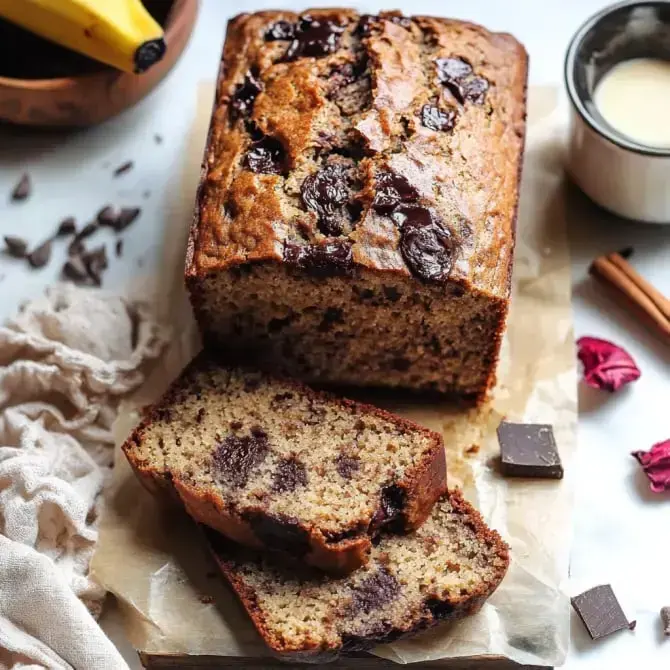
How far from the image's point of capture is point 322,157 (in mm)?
3529

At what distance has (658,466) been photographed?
3660 mm

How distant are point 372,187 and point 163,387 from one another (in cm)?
109

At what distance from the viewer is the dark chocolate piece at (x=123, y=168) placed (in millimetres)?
4453

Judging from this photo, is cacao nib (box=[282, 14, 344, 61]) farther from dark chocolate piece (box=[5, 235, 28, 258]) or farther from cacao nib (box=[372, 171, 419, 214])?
dark chocolate piece (box=[5, 235, 28, 258])

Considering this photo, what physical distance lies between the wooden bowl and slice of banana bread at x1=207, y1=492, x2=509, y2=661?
1831 millimetres

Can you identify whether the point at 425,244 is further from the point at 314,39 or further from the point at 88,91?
the point at 88,91

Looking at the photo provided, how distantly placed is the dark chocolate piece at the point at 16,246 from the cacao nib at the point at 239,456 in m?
1.31

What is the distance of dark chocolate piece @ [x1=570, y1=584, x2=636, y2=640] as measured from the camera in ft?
11.1

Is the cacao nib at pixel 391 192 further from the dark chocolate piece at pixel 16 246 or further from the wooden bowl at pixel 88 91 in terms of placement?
the dark chocolate piece at pixel 16 246

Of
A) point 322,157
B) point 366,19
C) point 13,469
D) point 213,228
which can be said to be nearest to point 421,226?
point 322,157

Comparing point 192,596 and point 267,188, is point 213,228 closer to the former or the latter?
point 267,188

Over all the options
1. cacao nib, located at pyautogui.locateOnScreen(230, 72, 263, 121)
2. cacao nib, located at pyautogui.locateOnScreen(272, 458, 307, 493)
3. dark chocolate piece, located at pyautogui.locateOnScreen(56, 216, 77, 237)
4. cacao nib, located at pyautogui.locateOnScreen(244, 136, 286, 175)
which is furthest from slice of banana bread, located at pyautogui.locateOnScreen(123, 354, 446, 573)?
dark chocolate piece, located at pyautogui.locateOnScreen(56, 216, 77, 237)

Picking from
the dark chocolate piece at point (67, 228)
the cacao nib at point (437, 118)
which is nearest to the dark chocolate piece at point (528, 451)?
the cacao nib at point (437, 118)

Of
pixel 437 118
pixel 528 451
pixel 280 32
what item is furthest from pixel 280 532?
pixel 280 32
